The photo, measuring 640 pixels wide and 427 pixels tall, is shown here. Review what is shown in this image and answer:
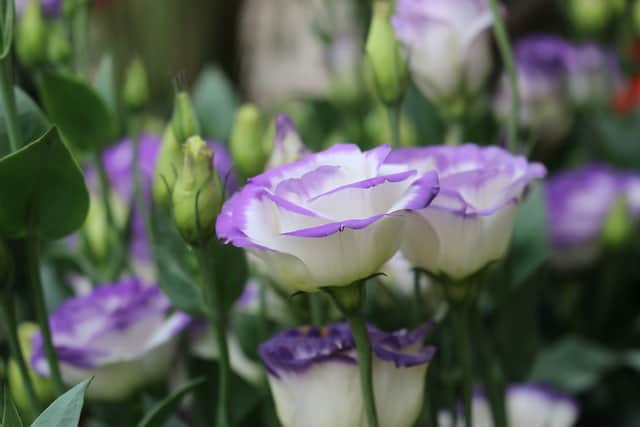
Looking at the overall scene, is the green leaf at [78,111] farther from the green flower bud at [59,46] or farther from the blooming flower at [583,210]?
the blooming flower at [583,210]

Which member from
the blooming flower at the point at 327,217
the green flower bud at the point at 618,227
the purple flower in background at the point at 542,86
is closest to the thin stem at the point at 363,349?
the blooming flower at the point at 327,217

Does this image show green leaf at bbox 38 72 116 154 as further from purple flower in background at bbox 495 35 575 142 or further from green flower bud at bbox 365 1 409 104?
purple flower in background at bbox 495 35 575 142

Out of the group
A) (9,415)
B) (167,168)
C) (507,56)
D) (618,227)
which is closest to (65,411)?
A: (9,415)

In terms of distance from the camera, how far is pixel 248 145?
448 mm

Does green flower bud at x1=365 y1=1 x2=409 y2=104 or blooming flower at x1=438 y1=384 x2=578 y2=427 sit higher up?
green flower bud at x1=365 y1=1 x2=409 y2=104

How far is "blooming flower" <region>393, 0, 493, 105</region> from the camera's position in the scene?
20.0 inches

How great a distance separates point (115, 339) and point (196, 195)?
0.13 m

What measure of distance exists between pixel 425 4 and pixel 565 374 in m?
0.27

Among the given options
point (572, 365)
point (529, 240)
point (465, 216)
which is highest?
point (465, 216)

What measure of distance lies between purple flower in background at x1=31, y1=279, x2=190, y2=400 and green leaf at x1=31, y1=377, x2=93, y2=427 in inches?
4.8

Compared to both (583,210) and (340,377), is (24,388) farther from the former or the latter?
(583,210)

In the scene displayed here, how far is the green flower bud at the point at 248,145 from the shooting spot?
1.47 feet

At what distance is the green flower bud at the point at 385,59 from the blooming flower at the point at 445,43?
55 millimetres

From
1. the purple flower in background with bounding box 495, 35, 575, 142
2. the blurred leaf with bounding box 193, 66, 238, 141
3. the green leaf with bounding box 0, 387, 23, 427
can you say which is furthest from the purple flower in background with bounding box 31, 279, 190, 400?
the purple flower in background with bounding box 495, 35, 575, 142
